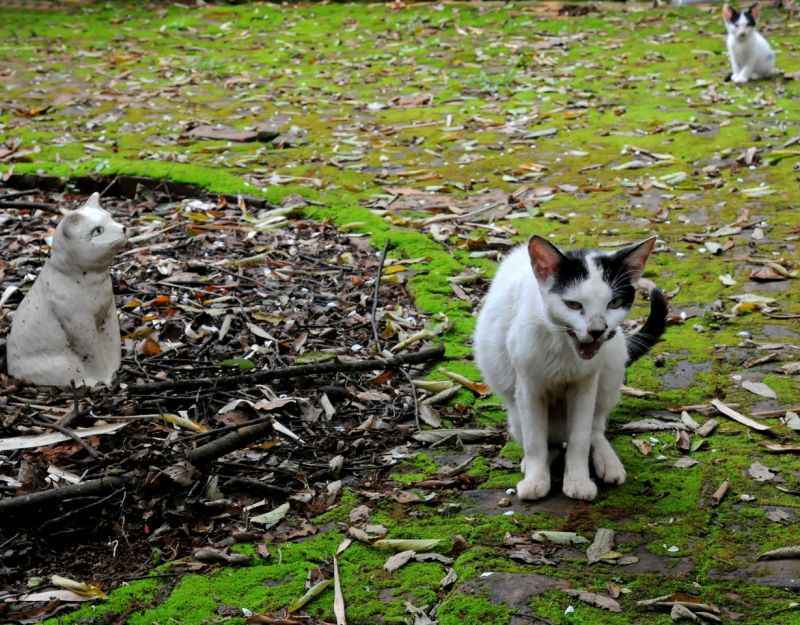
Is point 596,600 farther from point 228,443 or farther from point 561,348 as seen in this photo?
point 228,443

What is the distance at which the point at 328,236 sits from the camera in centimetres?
698

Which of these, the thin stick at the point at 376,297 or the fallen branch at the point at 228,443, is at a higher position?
the fallen branch at the point at 228,443

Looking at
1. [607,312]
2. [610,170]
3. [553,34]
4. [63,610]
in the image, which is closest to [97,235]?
[63,610]

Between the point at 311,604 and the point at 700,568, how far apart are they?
1.28 m

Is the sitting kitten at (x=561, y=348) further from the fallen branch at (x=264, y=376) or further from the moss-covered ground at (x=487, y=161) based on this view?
the fallen branch at (x=264, y=376)

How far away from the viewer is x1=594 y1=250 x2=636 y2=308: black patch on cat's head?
12.2 feet

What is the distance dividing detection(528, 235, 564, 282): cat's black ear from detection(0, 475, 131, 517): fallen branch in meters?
1.72

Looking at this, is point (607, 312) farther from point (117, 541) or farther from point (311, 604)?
point (117, 541)

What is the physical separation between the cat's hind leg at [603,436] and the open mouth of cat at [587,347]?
368 mm

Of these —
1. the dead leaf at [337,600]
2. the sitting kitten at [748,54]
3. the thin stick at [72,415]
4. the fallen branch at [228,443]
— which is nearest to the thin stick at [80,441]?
the thin stick at [72,415]

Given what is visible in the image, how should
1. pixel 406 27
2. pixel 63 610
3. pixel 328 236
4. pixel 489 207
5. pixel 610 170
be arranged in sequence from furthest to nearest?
pixel 406 27 < pixel 610 170 < pixel 489 207 < pixel 328 236 < pixel 63 610

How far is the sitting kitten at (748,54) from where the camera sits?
412 inches

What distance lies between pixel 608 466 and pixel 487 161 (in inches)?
194

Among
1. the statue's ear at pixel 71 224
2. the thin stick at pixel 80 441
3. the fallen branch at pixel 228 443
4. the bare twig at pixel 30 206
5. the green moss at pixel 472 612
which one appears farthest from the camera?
the bare twig at pixel 30 206
